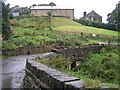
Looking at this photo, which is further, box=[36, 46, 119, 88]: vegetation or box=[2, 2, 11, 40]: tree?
box=[2, 2, 11, 40]: tree

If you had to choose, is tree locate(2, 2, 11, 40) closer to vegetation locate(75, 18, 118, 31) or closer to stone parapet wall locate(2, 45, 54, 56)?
stone parapet wall locate(2, 45, 54, 56)

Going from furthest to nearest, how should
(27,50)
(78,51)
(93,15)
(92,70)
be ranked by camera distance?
(93,15), (27,50), (78,51), (92,70)

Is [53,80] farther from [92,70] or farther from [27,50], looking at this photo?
[27,50]

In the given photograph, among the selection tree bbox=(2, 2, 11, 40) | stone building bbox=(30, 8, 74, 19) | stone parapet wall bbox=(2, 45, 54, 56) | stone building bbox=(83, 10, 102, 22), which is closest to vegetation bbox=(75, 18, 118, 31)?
stone building bbox=(30, 8, 74, 19)

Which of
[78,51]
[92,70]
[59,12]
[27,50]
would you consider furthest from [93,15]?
[92,70]

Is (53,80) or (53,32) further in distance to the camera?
(53,32)

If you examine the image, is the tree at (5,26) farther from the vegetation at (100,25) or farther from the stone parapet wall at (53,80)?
the vegetation at (100,25)

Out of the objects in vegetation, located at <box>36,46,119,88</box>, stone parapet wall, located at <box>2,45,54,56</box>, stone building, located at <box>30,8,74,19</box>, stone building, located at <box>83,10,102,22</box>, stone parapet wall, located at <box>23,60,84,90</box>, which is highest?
stone building, located at <box>30,8,74,19</box>

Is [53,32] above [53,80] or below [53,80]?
below

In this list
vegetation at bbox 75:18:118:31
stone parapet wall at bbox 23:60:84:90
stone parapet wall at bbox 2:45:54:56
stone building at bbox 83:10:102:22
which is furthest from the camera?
stone building at bbox 83:10:102:22

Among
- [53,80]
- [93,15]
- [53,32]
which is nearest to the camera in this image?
[53,80]

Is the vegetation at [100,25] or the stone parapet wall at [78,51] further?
the vegetation at [100,25]

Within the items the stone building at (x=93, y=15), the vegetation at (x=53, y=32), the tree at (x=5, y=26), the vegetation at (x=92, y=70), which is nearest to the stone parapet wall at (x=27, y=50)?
the vegetation at (x=53, y=32)

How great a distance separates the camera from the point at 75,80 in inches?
306
